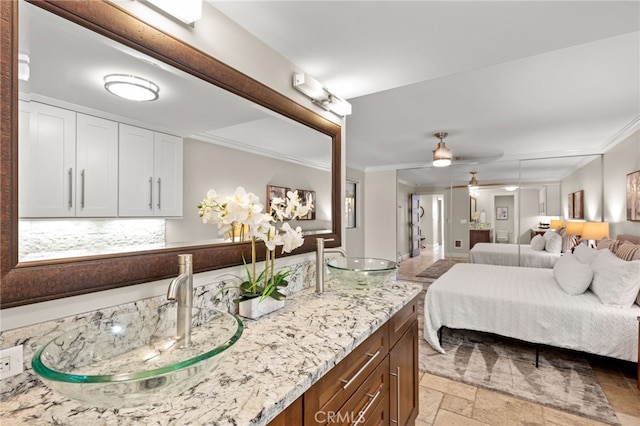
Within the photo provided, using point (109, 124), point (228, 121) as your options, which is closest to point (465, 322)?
point (228, 121)

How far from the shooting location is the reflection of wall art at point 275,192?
5.38 ft

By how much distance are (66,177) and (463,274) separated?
3.86 metres

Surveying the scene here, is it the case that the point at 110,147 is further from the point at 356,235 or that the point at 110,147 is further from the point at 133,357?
the point at 356,235

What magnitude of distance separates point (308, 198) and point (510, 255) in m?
4.89

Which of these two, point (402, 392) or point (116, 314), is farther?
point (402, 392)

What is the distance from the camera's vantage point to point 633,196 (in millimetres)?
3418

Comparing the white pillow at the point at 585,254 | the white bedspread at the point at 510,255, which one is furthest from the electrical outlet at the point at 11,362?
the white bedspread at the point at 510,255

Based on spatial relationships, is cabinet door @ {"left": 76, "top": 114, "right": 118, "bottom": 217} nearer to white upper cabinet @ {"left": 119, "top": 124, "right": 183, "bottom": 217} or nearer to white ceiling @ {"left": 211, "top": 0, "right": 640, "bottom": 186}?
white upper cabinet @ {"left": 119, "top": 124, "right": 183, "bottom": 217}

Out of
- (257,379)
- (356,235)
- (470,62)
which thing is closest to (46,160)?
(257,379)

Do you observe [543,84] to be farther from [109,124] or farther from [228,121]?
[109,124]

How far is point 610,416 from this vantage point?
6.65 ft

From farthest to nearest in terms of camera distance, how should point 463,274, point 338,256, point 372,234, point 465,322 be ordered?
point 372,234 → point 463,274 → point 465,322 → point 338,256

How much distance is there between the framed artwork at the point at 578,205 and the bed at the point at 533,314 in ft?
7.44

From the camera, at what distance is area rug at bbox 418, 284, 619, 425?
2.20 meters
